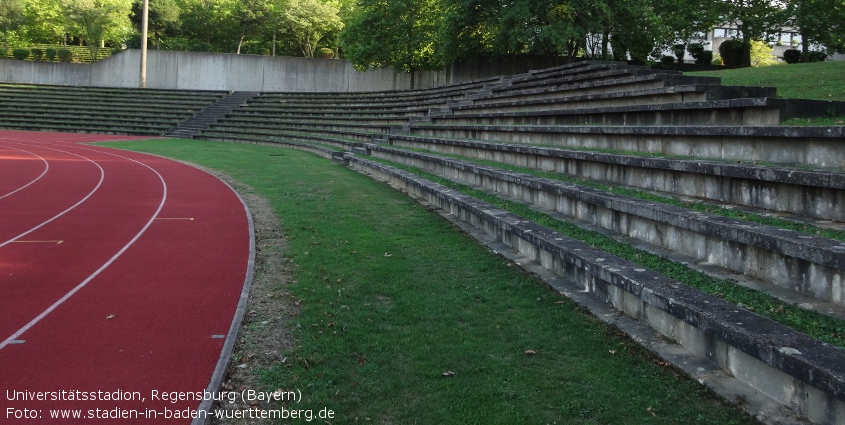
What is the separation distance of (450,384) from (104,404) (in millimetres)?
2230

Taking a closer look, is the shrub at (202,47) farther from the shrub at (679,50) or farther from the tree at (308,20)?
the shrub at (679,50)

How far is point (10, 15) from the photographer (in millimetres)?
52031

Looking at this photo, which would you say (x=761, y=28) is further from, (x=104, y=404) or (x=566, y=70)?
(x=104, y=404)

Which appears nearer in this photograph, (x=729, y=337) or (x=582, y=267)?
(x=729, y=337)

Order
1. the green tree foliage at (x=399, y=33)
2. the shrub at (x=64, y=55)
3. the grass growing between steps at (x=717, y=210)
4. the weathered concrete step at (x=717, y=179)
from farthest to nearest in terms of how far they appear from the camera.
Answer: the shrub at (x=64, y=55) < the green tree foliage at (x=399, y=33) < the weathered concrete step at (x=717, y=179) < the grass growing between steps at (x=717, y=210)

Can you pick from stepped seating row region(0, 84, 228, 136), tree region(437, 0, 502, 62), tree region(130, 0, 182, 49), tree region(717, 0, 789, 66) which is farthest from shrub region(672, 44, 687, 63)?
tree region(130, 0, 182, 49)

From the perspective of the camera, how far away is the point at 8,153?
2420 cm

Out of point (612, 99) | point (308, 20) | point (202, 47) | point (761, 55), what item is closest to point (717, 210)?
point (612, 99)

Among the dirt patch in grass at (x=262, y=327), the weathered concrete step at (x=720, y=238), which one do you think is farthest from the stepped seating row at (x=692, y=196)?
the dirt patch in grass at (x=262, y=327)

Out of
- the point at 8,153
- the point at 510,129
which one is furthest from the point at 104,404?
the point at 8,153

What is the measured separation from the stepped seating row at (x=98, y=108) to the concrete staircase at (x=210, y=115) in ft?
1.82

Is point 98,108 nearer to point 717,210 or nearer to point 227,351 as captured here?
point 227,351

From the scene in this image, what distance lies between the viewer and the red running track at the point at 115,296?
4.34 metres

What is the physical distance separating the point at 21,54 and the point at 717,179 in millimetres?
54201
